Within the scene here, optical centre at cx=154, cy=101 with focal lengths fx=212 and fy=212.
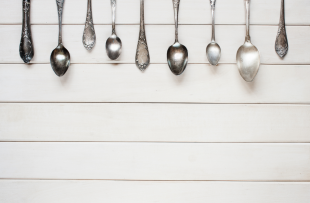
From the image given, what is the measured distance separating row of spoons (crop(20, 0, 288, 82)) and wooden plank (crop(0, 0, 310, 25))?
0.02m

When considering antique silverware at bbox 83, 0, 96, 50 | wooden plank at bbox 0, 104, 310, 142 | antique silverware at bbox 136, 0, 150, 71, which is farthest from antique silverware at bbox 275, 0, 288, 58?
antique silverware at bbox 83, 0, 96, 50

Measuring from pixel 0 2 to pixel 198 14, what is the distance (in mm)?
698

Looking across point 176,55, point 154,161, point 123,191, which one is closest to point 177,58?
point 176,55

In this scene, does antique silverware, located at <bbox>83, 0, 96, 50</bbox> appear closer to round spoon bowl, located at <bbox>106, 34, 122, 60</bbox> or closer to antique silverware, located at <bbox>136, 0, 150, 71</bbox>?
round spoon bowl, located at <bbox>106, 34, 122, 60</bbox>

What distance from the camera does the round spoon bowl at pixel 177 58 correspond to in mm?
715

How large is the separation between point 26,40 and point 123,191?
621mm

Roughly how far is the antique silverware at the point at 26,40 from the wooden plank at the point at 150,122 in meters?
0.17

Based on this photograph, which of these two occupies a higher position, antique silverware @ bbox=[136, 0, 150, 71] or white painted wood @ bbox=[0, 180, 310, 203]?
antique silverware @ bbox=[136, 0, 150, 71]

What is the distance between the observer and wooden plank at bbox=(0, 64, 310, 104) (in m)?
0.74

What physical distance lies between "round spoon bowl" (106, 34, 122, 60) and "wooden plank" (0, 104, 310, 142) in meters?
0.18

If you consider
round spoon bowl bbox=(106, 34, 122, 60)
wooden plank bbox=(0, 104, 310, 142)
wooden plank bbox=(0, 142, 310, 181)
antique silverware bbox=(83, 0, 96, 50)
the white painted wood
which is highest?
antique silverware bbox=(83, 0, 96, 50)

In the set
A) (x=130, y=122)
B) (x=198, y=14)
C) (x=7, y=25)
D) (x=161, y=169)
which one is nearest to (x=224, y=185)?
(x=161, y=169)

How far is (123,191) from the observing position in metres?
0.74

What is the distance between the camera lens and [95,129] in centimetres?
74
